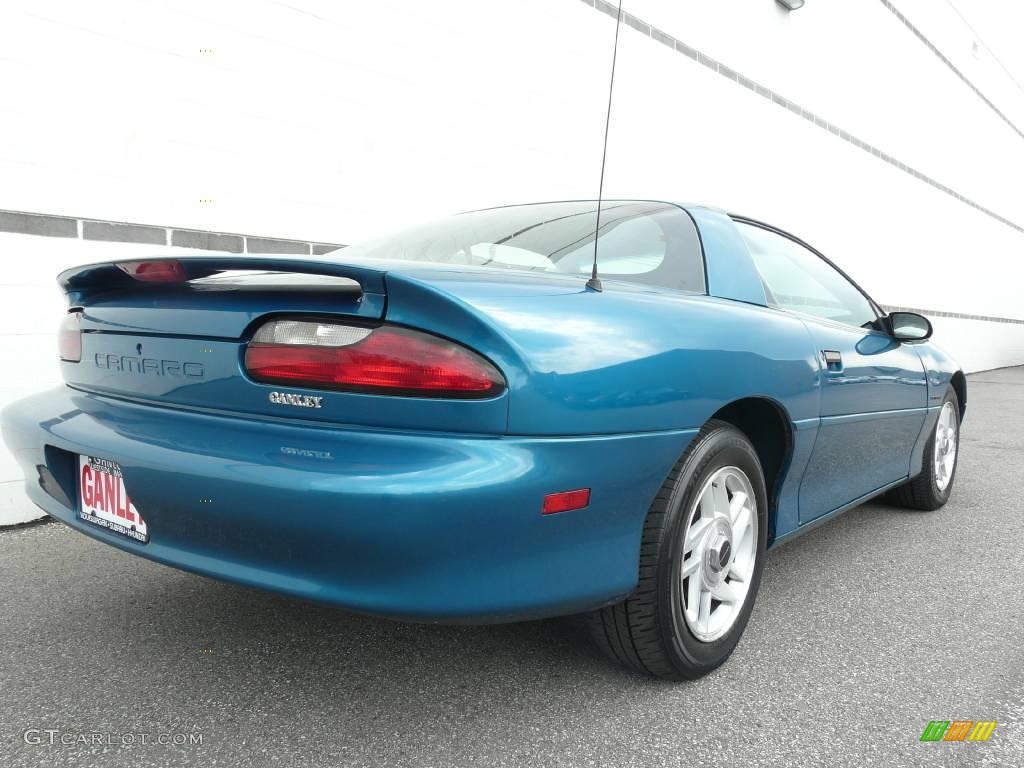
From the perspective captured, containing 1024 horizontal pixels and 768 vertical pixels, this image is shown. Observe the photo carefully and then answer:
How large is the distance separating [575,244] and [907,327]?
162cm

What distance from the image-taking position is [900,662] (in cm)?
203

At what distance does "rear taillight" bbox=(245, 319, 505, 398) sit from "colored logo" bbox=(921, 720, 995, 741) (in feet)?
4.14

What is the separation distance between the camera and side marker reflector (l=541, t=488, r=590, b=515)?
143 centimetres

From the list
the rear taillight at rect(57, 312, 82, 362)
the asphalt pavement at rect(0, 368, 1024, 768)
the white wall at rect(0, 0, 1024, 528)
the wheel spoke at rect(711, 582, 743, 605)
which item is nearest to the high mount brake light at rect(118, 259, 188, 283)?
the rear taillight at rect(57, 312, 82, 362)

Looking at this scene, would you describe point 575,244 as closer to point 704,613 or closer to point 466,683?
point 704,613

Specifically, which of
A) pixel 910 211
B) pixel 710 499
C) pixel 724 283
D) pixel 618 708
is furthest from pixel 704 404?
pixel 910 211

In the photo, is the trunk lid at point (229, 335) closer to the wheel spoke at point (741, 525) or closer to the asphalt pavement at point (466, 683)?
the asphalt pavement at point (466, 683)

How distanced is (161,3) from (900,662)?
155 inches

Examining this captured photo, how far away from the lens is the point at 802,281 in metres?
2.75

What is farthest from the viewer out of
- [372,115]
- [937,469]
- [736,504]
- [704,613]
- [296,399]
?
[372,115]

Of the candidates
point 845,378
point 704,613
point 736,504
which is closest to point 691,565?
point 704,613

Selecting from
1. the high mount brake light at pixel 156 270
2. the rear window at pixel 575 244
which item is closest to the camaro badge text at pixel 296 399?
the high mount brake light at pixel 156 270

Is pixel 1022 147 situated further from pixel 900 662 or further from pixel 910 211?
pixel 900 662

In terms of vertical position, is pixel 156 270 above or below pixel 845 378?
above
